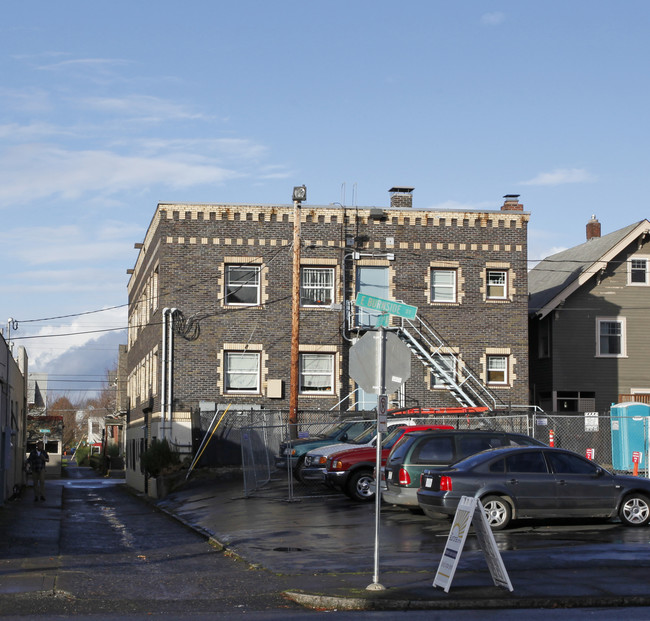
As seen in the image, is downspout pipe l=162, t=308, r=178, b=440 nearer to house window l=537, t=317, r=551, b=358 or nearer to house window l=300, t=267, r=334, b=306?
house window l=300, t=267, r=334, b=306

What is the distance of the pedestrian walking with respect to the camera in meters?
29.5

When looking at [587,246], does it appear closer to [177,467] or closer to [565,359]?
[565,359]

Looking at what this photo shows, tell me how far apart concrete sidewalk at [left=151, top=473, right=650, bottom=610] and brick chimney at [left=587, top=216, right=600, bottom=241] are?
29.0m

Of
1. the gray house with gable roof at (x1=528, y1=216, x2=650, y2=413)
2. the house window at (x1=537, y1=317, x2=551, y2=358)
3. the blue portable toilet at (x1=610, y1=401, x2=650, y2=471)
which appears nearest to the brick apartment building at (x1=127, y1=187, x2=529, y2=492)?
the gray house with gable roof at (x1=528, y1=216, x2=650, y2=413)

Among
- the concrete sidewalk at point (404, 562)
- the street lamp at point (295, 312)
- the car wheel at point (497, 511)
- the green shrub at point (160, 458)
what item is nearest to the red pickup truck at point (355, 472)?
the concrete sidewalk at point (404, 562)

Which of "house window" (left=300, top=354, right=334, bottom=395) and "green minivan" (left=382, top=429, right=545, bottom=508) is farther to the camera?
"house window" (left=300, top=354, right=334, bottom=395)

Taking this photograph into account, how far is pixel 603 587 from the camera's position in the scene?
1156 centimetres

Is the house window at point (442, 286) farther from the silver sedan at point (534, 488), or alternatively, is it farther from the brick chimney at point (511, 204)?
the silver sedan at point (534, 488)

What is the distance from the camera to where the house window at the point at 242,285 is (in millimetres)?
35500

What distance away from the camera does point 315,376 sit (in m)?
35.4

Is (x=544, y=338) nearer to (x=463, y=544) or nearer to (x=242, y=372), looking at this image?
(x=242, y=372)

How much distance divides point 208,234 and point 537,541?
2204cm

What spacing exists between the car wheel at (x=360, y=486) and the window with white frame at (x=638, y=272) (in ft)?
67.1

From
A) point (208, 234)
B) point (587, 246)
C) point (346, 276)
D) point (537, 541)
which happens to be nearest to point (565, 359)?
point (587, 246)
